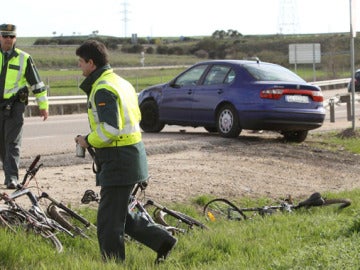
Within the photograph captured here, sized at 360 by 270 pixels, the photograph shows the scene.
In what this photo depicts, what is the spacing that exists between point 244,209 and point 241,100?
6.05 meters

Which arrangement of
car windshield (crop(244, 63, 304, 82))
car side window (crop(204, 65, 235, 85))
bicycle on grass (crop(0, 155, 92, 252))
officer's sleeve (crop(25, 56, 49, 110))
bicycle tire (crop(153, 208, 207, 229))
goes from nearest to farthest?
bicycle on grass (crop(0, 155, 92, 252)), bicycle tire (crop(153, 208, 207, 229)), officer's sleeve (crop(25, 56, 49, 110)), car windshield (crop(244, 63, 304, 82)), car side window (crop(204, 65, 235, 85))

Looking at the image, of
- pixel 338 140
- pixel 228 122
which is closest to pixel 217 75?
pixel 228 122

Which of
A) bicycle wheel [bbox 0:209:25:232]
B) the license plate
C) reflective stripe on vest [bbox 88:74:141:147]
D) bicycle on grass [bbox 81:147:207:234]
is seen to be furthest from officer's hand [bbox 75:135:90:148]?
the license plate

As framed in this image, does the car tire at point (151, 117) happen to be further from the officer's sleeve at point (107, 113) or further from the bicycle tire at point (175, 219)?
the officer's sleeve at point (107, 113)

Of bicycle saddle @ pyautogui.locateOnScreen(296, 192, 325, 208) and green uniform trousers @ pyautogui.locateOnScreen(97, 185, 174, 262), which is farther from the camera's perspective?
bicycle saddle @ pyautogui.locateOnScreen(296, 192, 325, 208)

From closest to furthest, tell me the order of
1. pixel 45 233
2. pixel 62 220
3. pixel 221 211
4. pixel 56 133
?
pixel 45 233
pixel 62 220
pixel 221 211
pixel 56 133

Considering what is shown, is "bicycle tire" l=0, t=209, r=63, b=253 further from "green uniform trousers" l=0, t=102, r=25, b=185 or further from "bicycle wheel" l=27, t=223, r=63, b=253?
"green uniform trousers" l=0, t=102, r=25, b=185

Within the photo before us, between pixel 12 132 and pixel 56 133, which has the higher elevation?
pixel 12 132

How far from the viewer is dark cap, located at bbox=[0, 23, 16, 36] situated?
10.5 meters

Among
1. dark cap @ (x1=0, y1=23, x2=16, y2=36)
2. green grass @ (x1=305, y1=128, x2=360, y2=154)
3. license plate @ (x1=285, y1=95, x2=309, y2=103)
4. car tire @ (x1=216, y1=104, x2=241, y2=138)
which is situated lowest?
green grass @ (x1=305, y1=128, x2=360, y2=154)

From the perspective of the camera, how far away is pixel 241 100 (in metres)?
16.0

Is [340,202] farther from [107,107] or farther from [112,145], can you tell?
[107,107]

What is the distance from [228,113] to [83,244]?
824cm

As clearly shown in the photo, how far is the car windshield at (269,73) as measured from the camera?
1627cm
